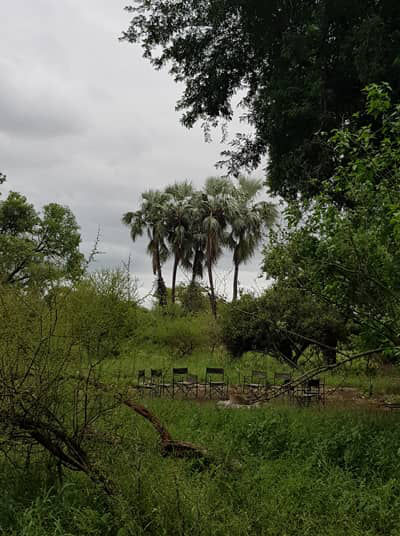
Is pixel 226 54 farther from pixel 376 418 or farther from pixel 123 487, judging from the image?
pixel 123 487

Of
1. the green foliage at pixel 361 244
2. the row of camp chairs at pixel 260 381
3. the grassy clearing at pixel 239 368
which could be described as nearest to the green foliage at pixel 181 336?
the grassy clearing at pixel 239 368

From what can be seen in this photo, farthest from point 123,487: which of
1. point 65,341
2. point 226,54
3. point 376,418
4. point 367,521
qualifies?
point 226,54

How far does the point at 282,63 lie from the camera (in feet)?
38.3

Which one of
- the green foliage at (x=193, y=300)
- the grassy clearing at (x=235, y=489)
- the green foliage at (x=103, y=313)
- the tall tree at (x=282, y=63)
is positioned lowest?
the grassy clearing at (x=235, y=489)

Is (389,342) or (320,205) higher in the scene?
(320,205)

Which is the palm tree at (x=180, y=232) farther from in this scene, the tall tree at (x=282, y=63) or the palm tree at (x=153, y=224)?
the tall tree at (x=282, y=63)

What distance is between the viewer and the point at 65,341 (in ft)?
17.3

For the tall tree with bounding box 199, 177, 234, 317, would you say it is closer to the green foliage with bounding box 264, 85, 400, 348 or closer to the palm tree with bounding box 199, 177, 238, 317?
the palm tree with bounding box 199, 177, 238, 317

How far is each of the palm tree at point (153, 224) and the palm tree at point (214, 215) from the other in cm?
250

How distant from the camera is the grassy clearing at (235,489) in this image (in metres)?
4.27

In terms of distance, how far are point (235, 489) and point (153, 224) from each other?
26.1 metres

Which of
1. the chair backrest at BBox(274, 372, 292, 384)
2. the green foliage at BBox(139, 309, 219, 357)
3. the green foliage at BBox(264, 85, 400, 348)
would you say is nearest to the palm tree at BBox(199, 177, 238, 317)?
the green foliage at BBox(139, 309, 219, 357)

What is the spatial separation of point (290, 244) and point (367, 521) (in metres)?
3.80

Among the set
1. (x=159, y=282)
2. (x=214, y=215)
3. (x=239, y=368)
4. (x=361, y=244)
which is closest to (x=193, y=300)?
(x=159, y=282)
